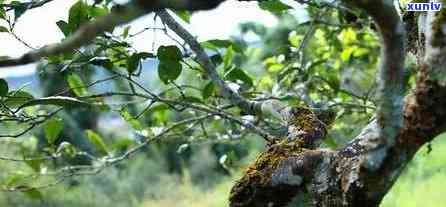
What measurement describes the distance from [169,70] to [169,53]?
51 millimetres

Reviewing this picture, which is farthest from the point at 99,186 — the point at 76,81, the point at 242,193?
the point at 242,193

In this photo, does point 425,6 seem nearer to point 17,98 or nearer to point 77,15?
point 77,15

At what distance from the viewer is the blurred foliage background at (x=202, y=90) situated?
44.7 inches

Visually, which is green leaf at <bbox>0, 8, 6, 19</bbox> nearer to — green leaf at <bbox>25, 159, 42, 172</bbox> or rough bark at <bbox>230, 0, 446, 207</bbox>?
rough bark at <bbox>230, 0, 446, 207</bbox>

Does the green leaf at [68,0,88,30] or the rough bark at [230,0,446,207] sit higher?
the green leaf at [68,0,88,30]

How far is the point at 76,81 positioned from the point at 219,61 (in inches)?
11.5

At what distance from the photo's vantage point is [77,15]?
1065mm

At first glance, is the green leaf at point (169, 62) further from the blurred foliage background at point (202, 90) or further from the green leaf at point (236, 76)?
the green leaf at point (236, 76)

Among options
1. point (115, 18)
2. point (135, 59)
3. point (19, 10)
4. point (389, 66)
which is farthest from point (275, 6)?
point (115, 18)

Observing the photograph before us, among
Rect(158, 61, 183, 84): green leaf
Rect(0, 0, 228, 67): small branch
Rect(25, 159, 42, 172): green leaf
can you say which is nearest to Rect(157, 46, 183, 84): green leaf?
Rect(158, 61, 183, 84): green leaf

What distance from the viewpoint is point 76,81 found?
1.42 meters

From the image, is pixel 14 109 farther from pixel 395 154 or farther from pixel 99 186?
pixel 99 186

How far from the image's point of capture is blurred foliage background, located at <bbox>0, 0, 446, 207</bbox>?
1136 millimetres

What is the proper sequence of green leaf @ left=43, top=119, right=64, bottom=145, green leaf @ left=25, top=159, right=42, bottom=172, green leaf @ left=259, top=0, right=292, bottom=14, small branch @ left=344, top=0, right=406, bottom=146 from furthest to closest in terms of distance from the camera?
green leaf @ left=25, top=159, right=42, bottom=172 → green leaf @ left=43, top=119, right=64, bottom=145 → green leaf @ left=259, top=0, right=292, bottom=14 → small branch @ left=344, top=0, right=406, bottom=146
